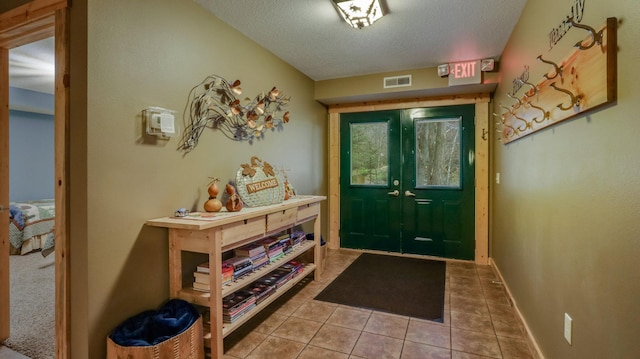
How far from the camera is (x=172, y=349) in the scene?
1.59 metres

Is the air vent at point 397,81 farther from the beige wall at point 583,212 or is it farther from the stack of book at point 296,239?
the stack of book at point 296,239

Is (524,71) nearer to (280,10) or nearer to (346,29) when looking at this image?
(346,29)

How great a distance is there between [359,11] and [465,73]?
178cm

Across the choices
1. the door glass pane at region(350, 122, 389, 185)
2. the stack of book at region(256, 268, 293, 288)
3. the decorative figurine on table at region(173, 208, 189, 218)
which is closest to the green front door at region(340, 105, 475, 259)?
the door glass pane at region(350, 122, 389, 185)

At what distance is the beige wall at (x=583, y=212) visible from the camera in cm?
100

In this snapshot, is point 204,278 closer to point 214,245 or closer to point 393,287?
point 214,245

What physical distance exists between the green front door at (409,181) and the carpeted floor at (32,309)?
339 centimetres

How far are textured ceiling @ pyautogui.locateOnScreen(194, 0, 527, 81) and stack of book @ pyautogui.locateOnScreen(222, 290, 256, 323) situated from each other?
219 centimetres

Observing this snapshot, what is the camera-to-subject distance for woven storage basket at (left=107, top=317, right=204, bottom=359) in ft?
4.98

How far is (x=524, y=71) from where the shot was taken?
2.27 meters

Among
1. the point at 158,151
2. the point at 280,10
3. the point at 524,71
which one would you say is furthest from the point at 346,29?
the point at 158,151

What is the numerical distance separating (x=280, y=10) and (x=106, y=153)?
1612mm

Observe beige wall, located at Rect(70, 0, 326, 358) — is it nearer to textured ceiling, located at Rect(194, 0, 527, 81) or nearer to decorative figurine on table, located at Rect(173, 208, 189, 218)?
decorative figurine on table, located at Rect(173, 208, 189, 218)

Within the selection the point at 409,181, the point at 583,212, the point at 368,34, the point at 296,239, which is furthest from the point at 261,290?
the point at 409,181
